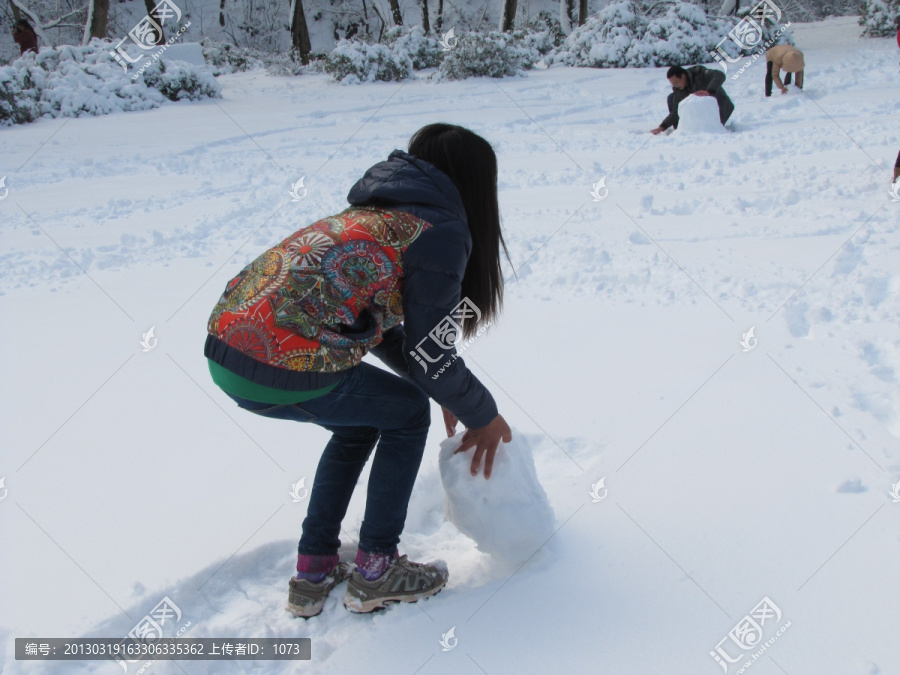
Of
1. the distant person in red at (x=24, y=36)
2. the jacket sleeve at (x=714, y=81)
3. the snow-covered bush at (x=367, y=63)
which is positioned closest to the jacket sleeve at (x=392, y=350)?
the jacket sleeve at (x=714, y=81)

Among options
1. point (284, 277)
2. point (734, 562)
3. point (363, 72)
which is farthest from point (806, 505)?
point (363, 72)

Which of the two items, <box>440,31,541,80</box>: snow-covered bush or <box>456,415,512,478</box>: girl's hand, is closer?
<box>456,415,512,478</box>: girl's hand

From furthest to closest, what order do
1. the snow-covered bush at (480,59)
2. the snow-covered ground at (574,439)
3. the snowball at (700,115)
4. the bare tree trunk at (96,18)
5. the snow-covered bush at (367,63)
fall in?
the bare tree trunk at (96,18), the snow-covered bush at (367,63), the snow-covered bush at (480,59), the snowball at (700,115), the snow-covered ground at (574,439)

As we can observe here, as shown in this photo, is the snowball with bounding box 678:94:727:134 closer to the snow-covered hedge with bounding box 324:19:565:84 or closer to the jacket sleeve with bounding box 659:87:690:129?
the jacket sleeve with bounding box 659:87:690:129

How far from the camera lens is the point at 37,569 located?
191 cm

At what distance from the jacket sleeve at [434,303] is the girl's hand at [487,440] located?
0.72 ft

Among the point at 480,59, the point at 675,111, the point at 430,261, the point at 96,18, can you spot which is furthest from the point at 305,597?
the point at 96,18

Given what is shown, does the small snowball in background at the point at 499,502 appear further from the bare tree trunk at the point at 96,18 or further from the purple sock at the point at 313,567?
the bare tree trunk at the point at 96,18

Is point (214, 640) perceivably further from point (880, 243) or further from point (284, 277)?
point (880, 243)

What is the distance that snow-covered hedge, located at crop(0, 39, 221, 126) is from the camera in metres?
9.54

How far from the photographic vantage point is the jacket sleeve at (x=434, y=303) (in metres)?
1.40

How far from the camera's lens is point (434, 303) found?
1399mm

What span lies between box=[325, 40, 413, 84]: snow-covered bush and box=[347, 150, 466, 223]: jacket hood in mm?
11298

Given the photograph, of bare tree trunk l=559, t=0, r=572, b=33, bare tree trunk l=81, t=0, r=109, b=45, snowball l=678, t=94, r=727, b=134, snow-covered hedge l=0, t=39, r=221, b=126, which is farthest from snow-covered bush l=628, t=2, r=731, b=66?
bare tree trunk l=81, t=0, r=109, b=45
